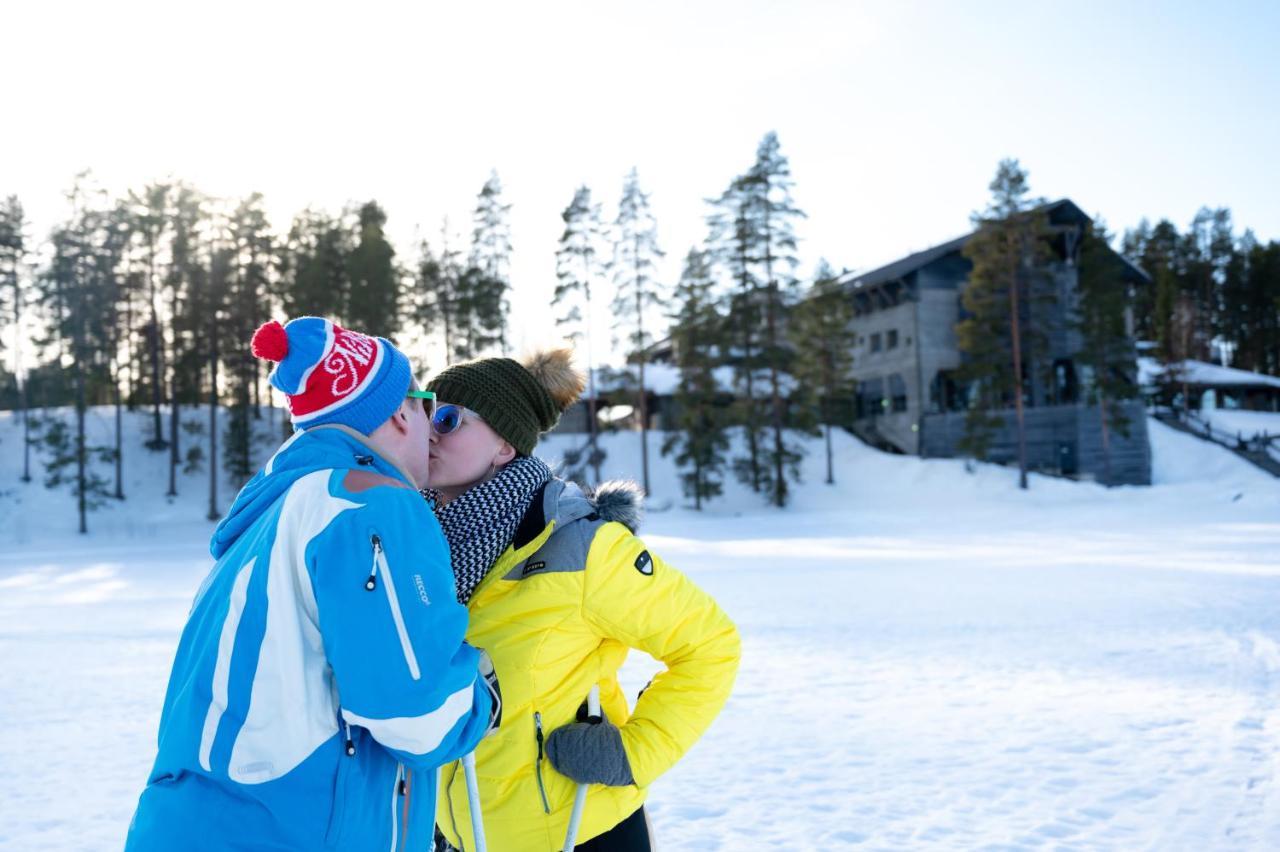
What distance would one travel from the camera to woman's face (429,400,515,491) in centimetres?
243

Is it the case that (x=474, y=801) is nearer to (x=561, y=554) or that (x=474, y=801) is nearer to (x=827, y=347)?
(x=561, y=554)

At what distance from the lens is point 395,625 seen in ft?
4.98

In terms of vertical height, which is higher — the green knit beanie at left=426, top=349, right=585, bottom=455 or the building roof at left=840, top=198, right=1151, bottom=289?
the building roof at left=840, top=198, right=1151, bottom=289

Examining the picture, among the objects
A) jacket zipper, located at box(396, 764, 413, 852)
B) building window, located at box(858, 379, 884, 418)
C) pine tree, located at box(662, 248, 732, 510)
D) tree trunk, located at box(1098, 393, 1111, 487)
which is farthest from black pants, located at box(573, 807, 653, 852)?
building window, located at box(858, 379, 884, 418)

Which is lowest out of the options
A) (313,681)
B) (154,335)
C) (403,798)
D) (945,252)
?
(403,798)

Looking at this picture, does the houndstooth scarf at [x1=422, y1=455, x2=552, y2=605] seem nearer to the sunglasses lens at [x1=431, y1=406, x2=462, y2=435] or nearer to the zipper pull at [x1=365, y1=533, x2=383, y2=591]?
the sunglasses lens at [x1=431, y1=406, x2=462, y2=435]

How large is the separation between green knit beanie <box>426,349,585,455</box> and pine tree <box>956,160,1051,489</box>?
3399 cm

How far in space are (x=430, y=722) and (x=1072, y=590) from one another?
12.8m

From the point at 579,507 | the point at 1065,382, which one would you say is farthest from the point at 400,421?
the point at 1065,382

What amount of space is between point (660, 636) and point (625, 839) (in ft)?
1.92

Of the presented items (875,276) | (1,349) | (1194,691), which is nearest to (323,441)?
(1194,691)

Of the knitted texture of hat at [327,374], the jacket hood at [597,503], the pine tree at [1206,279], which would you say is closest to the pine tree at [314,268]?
the jacket hood at [597,503]

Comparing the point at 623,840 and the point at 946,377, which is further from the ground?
the point at 946,377

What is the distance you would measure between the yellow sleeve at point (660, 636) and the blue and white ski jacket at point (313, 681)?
23.5 inches
